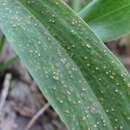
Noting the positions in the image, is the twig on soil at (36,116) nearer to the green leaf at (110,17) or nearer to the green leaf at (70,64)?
the green leaf at (110,17)

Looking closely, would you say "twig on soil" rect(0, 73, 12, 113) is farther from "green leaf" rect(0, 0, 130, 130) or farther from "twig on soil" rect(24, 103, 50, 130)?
"green leaf" rect(0, 0, 130, 130)

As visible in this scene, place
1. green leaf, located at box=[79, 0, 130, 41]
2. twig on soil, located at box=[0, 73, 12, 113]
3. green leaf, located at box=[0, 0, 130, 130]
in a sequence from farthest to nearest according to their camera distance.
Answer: twig on soil, located at box=[0, 73, 12, 113] < green leaf, located at box=[79, 0, 130, 41] < green leaf, located at box=[0, 0, 130, 130]

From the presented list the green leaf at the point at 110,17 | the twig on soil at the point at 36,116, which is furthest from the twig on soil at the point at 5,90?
the green leaf at the point at 110,17

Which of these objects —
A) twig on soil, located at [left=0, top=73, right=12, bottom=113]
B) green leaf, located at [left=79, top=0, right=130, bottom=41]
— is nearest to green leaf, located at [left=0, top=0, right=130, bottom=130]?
green leaf, located at [left=79, top=0, right=130, bottom=41]

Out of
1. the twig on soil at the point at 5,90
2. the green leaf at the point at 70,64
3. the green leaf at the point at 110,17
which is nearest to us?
the green leaf at the point at 70,64

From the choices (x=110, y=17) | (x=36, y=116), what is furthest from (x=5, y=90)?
(x=110, y=17)

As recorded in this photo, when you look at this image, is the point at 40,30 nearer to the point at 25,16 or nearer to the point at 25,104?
the point at 25,16
